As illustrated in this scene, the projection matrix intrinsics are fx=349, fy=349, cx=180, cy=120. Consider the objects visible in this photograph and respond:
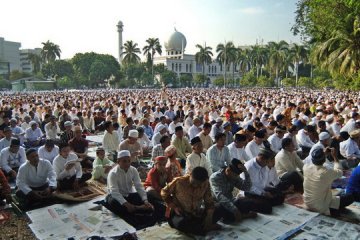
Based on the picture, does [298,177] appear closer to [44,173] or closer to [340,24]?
[44,173]

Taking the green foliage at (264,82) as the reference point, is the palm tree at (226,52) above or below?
above

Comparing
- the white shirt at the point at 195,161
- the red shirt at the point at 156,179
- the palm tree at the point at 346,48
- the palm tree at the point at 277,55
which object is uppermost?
the palm tree at the point at 277,55

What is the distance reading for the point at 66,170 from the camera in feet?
17.9

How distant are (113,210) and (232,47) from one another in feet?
→ 167

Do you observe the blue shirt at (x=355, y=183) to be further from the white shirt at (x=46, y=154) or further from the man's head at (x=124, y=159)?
the white shirt at (x=46, y=154)

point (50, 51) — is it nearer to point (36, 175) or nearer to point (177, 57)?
point (177, 57)

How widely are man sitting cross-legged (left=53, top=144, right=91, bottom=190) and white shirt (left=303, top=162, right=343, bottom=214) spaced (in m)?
3.46

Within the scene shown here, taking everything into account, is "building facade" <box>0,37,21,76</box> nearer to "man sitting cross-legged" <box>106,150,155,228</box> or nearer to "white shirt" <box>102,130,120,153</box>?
"white shirt" <box>102,130,120,153</box>

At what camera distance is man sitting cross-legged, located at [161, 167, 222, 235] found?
156 inches

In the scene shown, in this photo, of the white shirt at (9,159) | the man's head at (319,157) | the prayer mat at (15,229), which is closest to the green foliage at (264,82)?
the white shirt at (9,159)

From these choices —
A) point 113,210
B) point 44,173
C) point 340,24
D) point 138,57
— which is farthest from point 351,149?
point 138,57

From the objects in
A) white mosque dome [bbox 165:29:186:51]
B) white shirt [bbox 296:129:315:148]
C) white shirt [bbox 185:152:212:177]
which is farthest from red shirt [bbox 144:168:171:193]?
white mosque dome [bbox 165:29:186:51]

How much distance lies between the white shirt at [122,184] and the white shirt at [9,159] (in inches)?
92.5

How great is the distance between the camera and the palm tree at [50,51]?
2211 inches
